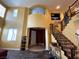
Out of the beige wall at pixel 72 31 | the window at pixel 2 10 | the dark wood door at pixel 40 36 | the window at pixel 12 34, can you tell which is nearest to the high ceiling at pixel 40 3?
the window at pixel 2 10

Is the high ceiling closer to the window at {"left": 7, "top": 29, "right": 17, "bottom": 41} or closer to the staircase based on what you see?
the window at {"left": 7, "top": 29, "right": 17, "bottom": 41}

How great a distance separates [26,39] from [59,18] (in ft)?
15.6

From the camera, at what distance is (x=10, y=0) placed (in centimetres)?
866

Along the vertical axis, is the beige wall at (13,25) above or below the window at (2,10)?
below

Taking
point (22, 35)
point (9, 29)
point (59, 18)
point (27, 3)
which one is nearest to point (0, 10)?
point (9, 29)

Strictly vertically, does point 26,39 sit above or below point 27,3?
below

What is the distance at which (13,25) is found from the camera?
950 cm

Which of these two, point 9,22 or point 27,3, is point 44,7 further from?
point 9,22

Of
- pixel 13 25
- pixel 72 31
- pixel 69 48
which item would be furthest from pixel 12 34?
pixel 69 48

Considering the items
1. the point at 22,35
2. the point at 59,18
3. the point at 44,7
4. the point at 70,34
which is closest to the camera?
the point at 70,34

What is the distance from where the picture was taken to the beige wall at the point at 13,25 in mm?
9039

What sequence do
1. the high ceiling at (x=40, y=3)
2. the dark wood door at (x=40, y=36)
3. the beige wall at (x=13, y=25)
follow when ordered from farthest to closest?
1. the dark wood door at (x=40, y=36)
2. the beige wall at (x=13, y=25)
3. the high ceiling at (x=40, y=3)

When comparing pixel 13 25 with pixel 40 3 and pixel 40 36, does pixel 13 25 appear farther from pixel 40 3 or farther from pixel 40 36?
pixel 40 36

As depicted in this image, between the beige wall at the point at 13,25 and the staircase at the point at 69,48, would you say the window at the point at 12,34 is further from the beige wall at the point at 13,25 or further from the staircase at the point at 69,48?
the staircase at the point at 69,48
